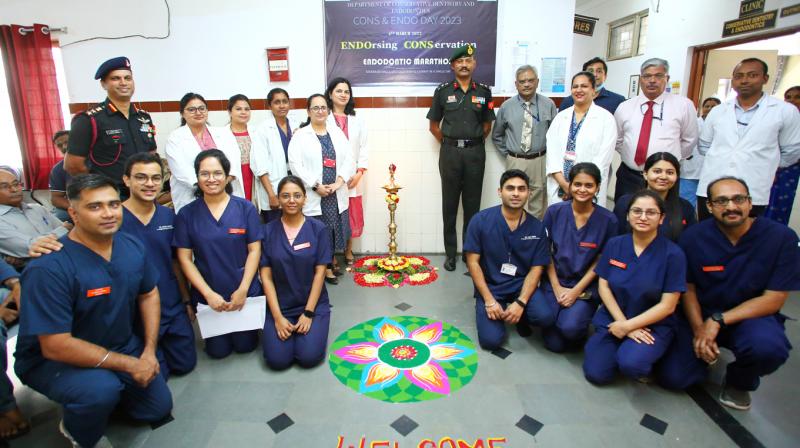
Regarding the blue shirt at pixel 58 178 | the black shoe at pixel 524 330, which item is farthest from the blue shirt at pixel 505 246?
the blue shirt at pixel 58 178

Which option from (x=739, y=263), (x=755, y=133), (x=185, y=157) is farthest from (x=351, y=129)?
(x=755, y=133)

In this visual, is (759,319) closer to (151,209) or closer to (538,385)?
(538,385)

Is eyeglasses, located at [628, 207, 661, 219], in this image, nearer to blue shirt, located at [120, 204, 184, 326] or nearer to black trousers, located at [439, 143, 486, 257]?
black trousers, located at [439, 143, 486, 257]

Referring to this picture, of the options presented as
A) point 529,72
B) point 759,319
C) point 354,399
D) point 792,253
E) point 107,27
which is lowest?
point 354,399

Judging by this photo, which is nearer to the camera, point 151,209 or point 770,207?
point 151,209

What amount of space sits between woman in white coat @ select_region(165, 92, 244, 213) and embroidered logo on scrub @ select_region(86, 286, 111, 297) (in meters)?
1.24

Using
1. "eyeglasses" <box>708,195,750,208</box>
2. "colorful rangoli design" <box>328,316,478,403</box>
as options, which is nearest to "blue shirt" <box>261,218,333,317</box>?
"colorful rangoli design" <box>328,316,478,403</box>

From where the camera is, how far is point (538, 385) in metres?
2.21

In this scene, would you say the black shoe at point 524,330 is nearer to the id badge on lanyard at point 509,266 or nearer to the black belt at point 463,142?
the id badge on lanyard at point 509,266

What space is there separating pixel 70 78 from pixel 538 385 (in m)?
4.83

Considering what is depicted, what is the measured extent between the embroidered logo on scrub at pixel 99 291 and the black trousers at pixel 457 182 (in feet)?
8.84

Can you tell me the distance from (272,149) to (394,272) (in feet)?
4.82

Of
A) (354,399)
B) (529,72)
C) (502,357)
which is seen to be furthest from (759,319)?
(529,72)

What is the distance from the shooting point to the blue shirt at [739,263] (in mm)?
1988
